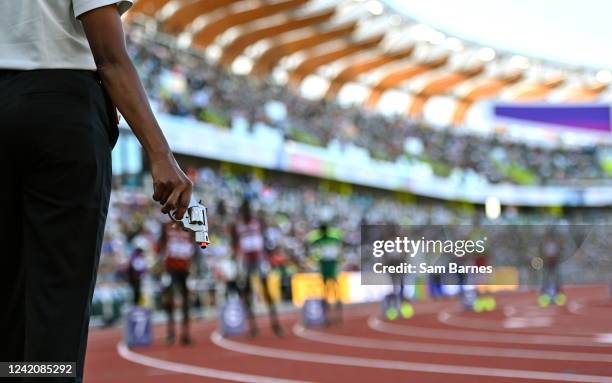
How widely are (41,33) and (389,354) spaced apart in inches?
332

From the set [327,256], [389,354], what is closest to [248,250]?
[327,256]

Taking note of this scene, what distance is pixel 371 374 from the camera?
866 centimetres

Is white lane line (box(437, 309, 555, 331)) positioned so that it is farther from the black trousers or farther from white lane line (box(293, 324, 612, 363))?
the black trousers

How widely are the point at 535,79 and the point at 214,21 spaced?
2627 cm

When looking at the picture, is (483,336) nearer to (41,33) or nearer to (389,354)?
(389,354)

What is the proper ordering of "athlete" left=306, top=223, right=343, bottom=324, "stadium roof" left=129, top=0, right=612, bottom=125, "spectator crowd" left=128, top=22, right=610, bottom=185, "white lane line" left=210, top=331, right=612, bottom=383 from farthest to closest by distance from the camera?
"stadium roof" left=129, top=0, right=612, bottom=125 < "spectator crowd" left=128, top=22, right=610, bottom=185 < "athlete" left=306, top=223, right=343, bottom=324 < "white lane line" left=210, top=331, right=612, bottom=383

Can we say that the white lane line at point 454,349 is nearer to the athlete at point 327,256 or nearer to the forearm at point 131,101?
the athlete at point 327,256

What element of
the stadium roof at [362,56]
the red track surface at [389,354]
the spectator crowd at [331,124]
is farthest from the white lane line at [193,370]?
the stadium roof at [362,56]

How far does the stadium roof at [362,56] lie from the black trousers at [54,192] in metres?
37.6

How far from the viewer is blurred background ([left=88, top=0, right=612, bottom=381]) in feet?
85.1

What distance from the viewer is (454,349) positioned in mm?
10797

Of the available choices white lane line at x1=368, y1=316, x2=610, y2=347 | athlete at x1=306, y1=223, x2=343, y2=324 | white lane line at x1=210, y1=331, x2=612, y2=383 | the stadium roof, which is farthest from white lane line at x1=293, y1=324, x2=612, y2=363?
the stadium roof

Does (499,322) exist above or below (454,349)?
below

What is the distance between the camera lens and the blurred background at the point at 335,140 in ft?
85.1
